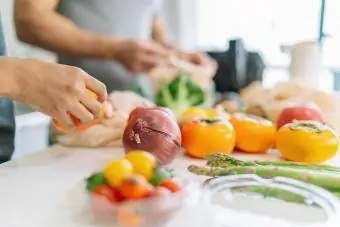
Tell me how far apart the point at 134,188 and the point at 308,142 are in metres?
0.36

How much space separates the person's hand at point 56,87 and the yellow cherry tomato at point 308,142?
11.7 inches

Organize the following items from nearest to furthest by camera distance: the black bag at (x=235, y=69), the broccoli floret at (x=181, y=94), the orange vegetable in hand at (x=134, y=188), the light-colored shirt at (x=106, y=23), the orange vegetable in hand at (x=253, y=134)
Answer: the orange vegetable in hand at (x=134, y=188), the orange vegetable in hand at (x=253, y=134), the broccoli floret at (x=181, y=94), the light-colored shirt at (x=106, y=23), the black bag at (x=235, y=69)

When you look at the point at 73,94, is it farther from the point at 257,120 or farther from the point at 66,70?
the point at 257,120

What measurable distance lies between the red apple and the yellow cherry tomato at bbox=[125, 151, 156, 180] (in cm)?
40

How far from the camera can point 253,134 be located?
898 mm

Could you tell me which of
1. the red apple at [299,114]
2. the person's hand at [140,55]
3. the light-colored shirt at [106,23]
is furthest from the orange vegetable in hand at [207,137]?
the light-colored shirt at [106,23]

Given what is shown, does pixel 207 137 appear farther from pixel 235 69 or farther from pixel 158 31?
pixel 158 31

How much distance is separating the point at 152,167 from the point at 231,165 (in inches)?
6.7

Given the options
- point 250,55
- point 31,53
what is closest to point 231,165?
point 250,55

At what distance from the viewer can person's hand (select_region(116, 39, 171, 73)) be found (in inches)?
48.8

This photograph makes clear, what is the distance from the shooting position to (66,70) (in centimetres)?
76

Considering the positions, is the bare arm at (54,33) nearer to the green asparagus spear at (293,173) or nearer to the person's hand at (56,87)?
the person's hand at (56,87)

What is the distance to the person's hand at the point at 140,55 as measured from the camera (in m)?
1.24

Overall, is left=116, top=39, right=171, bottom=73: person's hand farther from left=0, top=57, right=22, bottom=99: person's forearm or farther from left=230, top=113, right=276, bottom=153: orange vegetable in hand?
left=0, top=57, right=22, bottom=99: person's forearm
